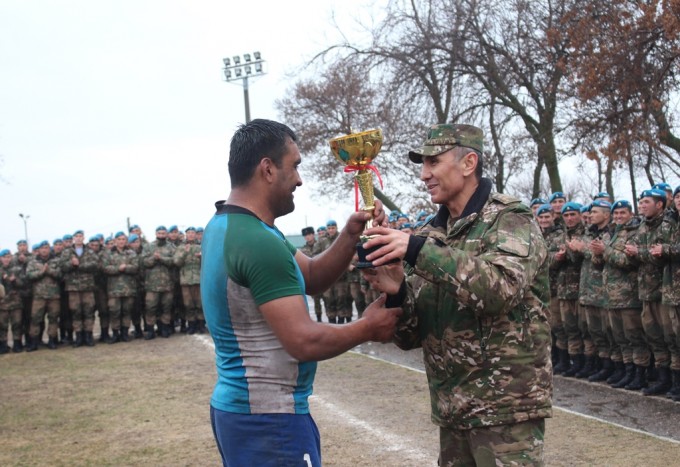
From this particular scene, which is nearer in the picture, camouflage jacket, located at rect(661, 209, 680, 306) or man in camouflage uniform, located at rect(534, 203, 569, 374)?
camouflage jacket, located at rect(661, 209, 680, 306)

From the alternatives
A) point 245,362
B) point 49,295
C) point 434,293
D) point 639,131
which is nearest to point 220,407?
point 245,362

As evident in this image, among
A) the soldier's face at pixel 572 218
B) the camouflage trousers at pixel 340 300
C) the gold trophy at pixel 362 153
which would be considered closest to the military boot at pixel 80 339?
the camouflage trousers at pixel 340 300

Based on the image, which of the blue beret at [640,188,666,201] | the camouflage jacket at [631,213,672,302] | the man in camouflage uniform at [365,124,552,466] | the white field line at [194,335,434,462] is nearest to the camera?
the man in camouflage uniform at [365,124,552,466]

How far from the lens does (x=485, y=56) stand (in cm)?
1959

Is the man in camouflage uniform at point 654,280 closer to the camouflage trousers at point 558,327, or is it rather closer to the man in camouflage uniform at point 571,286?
the man in camouflage uniform at point 571,286

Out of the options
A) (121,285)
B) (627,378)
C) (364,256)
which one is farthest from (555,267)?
(121,285)

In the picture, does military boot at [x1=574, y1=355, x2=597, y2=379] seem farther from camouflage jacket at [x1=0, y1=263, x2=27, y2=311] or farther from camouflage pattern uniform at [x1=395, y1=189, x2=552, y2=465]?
camouflage jacket at [x1=0, y1=263, x2=27, y2=311]

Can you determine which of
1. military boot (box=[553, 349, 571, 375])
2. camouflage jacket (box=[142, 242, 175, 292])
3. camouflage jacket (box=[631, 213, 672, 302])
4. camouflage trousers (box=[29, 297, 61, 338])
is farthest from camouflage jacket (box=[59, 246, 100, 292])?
camouflage jacket (box=[631, 213, 672, 302])

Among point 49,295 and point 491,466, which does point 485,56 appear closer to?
point 49,295

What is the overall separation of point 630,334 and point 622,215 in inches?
57.4

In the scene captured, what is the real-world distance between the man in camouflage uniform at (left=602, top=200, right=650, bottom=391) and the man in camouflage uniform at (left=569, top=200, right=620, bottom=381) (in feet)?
0.77

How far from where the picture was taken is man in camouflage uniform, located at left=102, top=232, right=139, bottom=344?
16.2m

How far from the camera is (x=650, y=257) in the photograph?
8203 millimetres

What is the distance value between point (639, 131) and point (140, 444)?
35.7 feet
